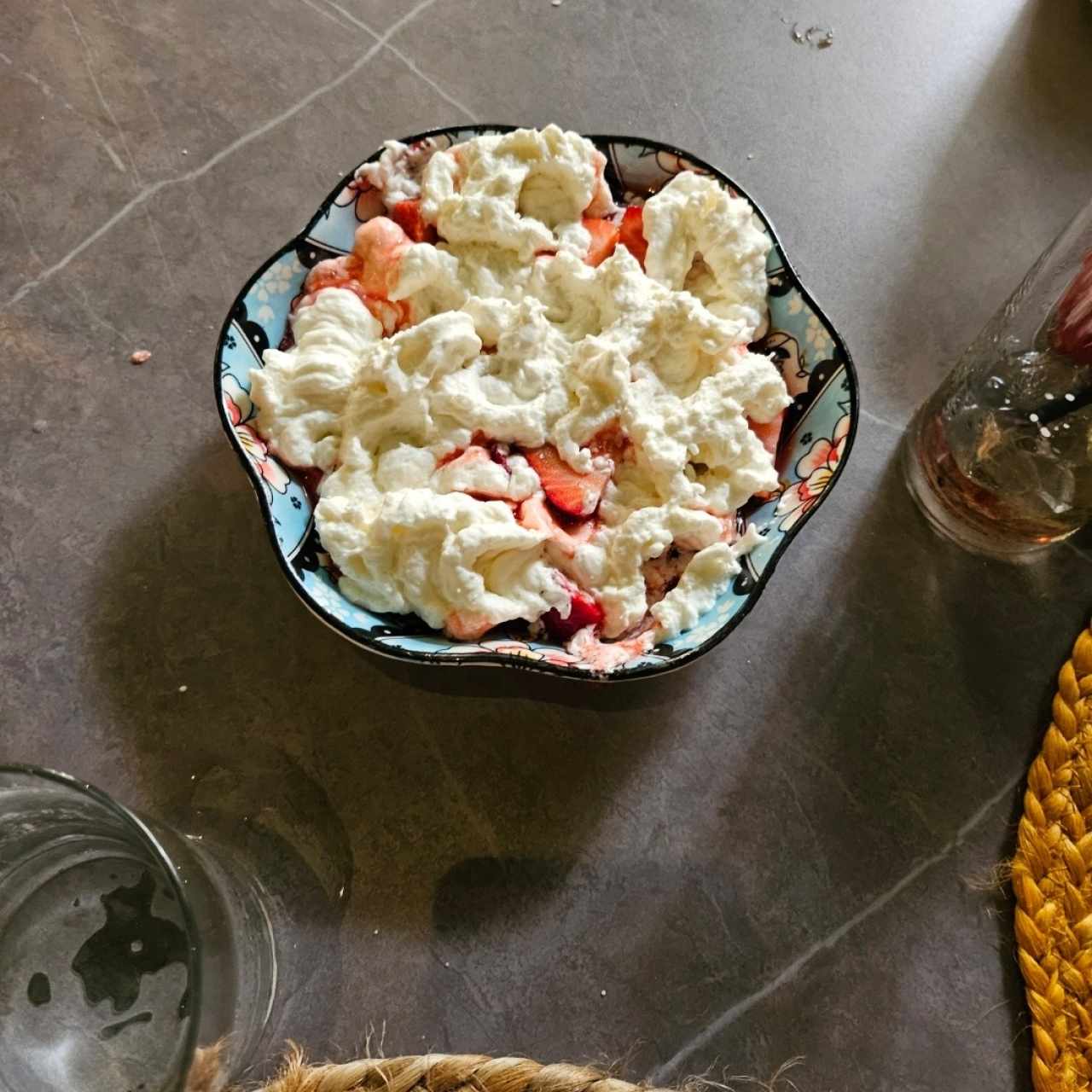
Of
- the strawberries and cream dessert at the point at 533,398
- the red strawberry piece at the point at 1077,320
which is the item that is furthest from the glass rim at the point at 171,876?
the red strawberry piece at the point at 1077,320

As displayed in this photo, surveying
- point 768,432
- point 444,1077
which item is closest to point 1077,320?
point 768,432

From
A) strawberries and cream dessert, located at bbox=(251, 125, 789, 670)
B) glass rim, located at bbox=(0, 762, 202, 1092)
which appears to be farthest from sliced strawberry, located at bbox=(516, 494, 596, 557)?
glass rim, located at bbox=(0, 762, 202, 1092)

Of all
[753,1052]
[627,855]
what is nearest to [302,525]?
[627,855]

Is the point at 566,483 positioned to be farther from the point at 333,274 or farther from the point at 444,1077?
the point at 444,1077

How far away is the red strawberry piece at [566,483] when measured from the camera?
2.20 feet

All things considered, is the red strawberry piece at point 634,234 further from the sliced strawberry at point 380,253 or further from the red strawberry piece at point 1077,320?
the red strawberry piece at point 1077,320

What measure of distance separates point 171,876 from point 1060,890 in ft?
2.10

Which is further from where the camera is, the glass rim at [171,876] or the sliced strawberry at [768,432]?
the sliced strawberry at [768,432]

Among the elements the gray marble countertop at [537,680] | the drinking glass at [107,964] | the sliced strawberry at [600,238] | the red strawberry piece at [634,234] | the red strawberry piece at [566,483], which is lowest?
the drinking glass at [107,964]

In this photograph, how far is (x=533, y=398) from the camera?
2.28 feet

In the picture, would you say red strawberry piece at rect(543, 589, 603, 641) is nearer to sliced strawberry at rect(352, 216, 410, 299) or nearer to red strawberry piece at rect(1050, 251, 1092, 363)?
sliced strawberry at rect(352, 216, 410, 299)

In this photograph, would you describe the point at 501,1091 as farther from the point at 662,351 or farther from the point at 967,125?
the point at 967,125

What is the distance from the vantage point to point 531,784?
2.43 feet

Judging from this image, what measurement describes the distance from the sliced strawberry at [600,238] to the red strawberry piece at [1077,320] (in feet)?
1.19
